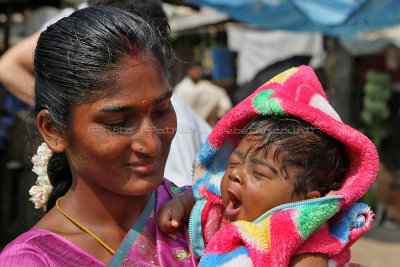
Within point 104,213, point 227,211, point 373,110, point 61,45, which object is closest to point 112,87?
point 61,45

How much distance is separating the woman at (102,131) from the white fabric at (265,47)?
7867mm

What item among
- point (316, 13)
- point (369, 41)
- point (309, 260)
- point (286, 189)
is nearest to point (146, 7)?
point (286, 189)

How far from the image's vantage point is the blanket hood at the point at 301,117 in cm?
151

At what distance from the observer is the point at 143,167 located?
4.81ft

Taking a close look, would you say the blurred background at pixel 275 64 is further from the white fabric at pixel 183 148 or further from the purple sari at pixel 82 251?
the purple sari at pixel 82 251

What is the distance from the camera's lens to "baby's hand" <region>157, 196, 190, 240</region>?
1620mm

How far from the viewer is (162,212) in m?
1.66

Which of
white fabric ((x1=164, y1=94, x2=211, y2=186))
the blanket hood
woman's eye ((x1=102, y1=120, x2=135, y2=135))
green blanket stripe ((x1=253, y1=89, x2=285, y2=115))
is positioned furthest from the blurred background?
green blanket stripe ((x1=253, y1=89, x2=285, y2=115))

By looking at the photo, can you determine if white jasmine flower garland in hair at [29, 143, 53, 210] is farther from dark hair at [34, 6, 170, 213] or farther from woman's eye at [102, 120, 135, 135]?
woman's eye at [102, 120, 135, 135]

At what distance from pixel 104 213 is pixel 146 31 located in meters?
0.66

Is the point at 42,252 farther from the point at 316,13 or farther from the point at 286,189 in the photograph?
the point at 316,13

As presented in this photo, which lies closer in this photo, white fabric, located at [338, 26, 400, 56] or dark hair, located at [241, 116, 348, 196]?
dark hair, located at [241, 116, 348, 196]

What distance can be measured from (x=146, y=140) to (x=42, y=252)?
1.50ft

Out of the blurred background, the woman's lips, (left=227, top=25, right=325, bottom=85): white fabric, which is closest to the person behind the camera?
the woman's lips
